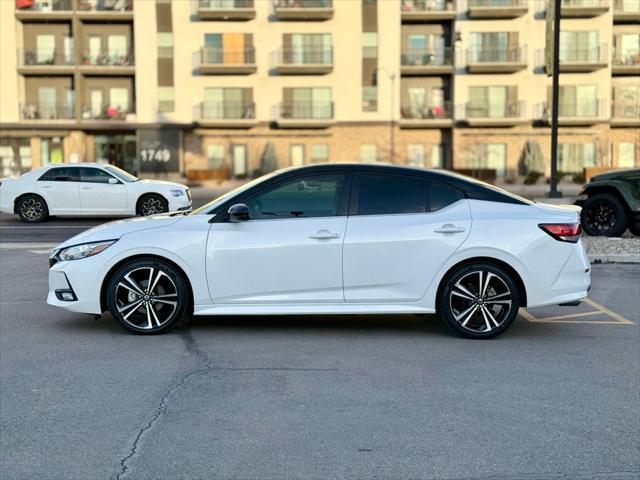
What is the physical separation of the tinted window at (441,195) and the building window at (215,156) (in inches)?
1888

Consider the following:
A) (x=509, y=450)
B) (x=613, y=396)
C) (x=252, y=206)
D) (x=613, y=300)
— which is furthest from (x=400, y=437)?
(x=613, y=300)

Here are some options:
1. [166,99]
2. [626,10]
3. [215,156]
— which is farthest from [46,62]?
[626,10]

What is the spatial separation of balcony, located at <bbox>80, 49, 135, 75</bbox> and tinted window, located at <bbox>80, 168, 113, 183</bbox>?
33.9 m

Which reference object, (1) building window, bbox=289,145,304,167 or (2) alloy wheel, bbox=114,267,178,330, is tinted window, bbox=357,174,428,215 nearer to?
(2) alloy wheel, bbox=114,267,178,330

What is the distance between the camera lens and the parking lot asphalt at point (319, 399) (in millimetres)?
4547

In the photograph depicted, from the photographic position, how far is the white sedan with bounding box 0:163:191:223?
846 inches

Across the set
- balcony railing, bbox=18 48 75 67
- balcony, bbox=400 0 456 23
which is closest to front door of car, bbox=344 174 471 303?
balcony, bbox=400 0 456 23

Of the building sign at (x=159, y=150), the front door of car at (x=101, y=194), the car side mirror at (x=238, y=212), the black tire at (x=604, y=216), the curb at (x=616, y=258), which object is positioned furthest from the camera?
the building sign at (x=159, y=150)

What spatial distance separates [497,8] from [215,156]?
67.9 ft

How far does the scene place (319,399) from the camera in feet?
18.7

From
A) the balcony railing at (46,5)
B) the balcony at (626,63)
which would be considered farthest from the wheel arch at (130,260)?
the balcony at (626,63)

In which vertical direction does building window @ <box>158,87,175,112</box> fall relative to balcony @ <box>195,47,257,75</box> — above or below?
below

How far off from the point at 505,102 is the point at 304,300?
4987 cm

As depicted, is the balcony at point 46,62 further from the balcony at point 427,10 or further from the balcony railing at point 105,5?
the balcony at point 427,10
